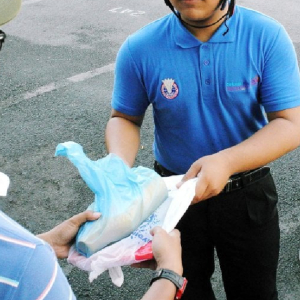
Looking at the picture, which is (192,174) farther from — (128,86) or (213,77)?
(128,86)

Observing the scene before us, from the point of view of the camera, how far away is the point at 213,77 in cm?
213

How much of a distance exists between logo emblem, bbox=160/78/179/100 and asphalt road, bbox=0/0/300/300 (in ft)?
5.36

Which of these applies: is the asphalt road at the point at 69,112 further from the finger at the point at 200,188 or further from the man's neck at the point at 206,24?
the man's neck at the point at 206,24

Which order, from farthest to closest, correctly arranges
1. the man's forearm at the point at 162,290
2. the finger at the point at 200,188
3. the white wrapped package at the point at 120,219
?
the finger at the point at 200,188 < the white wrapped package at the point at 120,219 < the man's forearm at the point at 162,290

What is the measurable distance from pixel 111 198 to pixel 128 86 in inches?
24.5

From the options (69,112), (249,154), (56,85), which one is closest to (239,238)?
(249,154)

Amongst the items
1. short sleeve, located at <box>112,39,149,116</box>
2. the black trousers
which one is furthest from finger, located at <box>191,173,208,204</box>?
short sleeve, located at <box>112,39,149,116</box>

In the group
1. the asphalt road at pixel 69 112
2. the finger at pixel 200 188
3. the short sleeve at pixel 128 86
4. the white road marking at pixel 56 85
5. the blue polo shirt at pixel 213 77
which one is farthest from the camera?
the white road marking at pixel 56 85

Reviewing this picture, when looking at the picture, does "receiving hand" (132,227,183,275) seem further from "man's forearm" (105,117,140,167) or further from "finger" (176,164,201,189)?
"man's forearm" (105,117,140,167)

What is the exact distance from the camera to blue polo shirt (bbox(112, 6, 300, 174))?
2.10 metres

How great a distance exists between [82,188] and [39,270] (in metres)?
3.25

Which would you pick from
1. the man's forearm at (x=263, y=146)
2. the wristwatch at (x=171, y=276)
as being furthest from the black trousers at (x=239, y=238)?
the wristwatch at (x=171, y=276)

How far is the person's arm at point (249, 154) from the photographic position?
2023 millimetres

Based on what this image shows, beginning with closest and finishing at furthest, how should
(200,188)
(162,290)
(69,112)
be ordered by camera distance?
(162,290), (200,188), (69,112)
